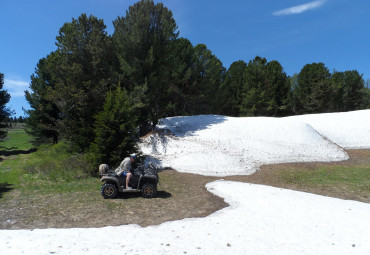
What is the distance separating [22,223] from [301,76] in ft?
203

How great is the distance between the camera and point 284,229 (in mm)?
7387

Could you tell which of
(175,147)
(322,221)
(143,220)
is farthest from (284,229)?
(175,147)

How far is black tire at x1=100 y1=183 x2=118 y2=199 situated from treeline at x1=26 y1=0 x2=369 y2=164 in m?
5.59

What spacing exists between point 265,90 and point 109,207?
143ft

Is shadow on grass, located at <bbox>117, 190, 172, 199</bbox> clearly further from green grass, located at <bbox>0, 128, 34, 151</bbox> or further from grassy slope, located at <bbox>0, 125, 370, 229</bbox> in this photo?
green grass, located at <bbox>0, 128, 34, 151</bbox>

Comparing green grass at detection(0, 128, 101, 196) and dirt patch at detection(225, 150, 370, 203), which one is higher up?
green grass at detection(0, 128, 101, 196)

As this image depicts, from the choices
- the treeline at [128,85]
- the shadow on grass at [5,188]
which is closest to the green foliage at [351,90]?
the treeline at [128,85]

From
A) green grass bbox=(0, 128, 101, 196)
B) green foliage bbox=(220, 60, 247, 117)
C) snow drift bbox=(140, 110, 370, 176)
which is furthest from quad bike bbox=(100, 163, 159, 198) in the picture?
green foliage bbox=(220, 60, 247, 117)

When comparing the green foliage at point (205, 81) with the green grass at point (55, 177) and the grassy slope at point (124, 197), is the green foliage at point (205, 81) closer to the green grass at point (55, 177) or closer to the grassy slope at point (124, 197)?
the grassy slope at point (124, 197)

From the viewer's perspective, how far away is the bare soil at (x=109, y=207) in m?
7.88

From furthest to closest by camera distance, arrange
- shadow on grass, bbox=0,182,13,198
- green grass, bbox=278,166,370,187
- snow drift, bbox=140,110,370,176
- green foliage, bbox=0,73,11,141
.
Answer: green foliage, bbox=0,73,11,141 < snow drift, bbox=140,110,370,176 < green grass, bbox=278,166,370,187 < shadow on grass, bbox=0,182,13,198

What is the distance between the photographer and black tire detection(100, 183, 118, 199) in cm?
1051

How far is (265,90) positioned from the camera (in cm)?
4672

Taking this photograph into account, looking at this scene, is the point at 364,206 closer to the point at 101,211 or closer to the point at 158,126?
the point at 101,211
